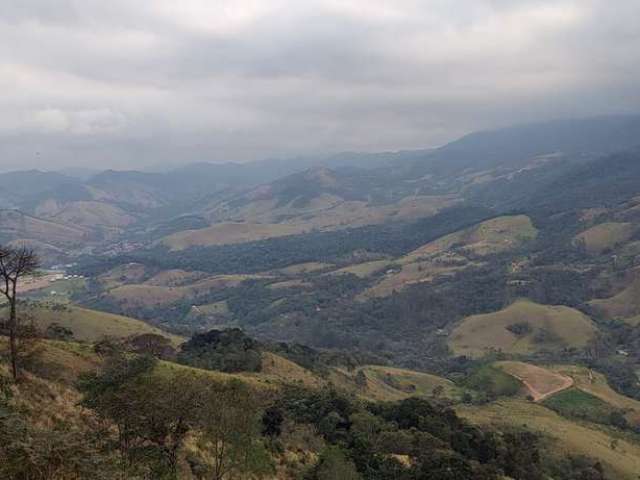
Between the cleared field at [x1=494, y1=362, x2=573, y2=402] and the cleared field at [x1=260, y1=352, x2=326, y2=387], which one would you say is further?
the cleared field at [x1=494, y1=362, x2=573, y2=402]

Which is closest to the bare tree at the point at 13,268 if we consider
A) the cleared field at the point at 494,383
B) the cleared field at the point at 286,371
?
the cleared field at the point at 286,371

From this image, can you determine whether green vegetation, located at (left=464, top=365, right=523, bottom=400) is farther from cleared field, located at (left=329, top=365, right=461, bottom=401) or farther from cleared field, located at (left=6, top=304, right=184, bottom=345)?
cleared field, located at (left=6, top=304, right=184, bottom=345)

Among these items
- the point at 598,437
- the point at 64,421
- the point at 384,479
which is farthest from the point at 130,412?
the point at 598,437

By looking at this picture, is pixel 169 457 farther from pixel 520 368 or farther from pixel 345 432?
pixel 520 368

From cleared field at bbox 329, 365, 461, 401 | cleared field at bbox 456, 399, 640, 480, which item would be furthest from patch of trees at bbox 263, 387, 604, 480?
cleared field at bbox 329, 365, 461, 401

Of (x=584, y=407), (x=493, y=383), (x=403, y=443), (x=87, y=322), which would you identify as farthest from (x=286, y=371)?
(x=584, y=407)

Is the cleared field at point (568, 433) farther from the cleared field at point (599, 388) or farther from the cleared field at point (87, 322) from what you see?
the cleared field at point (87, 322)
